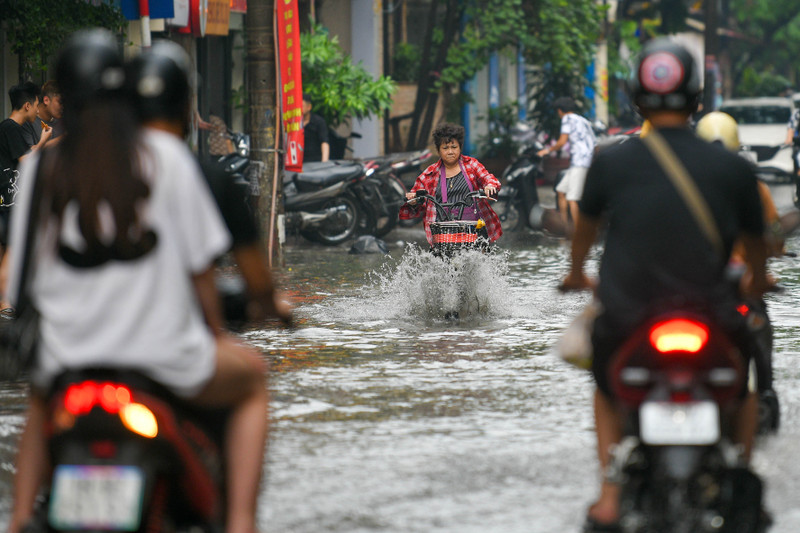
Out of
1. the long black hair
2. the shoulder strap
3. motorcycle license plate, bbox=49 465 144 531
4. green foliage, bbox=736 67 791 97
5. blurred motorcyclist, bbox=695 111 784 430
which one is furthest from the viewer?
green foliage, bbox=736 67 791 97

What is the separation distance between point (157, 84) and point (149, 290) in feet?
1.71

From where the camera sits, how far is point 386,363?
841 cm

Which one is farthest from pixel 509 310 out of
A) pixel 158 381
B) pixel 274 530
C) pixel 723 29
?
pixel 723 29

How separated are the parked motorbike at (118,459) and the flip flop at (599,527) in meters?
1.37

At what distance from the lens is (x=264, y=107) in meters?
14.2

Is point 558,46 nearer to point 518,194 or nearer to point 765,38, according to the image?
point 518,194

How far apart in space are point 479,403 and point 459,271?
11.0 feet

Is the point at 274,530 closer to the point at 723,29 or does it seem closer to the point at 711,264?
the point at 711,264

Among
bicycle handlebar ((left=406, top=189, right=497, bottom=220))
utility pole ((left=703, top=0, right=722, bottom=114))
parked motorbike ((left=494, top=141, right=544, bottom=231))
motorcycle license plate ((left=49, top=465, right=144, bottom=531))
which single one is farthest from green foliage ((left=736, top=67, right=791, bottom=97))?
motorcycle license plate ((left=49, top=465, right=144, bottom=531))

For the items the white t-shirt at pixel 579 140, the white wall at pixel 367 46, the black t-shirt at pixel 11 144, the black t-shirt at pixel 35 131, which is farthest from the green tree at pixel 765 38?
the black t-shirt at pixel 11 144

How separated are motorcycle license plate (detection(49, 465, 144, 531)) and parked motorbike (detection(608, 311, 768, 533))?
55.9 inches

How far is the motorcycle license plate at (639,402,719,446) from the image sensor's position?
3838 millimetres

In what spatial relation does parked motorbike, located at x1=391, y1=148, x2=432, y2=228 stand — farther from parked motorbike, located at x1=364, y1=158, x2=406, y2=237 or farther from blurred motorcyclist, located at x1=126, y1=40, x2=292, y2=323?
blurred motorcyclist, located at x1=126, y1=40, x2=292, y2=323

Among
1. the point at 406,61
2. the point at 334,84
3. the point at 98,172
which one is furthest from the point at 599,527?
the point at 406,61
